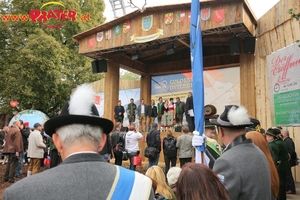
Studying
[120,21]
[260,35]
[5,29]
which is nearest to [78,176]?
[260,35]

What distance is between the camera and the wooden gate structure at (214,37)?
10172 millimetres

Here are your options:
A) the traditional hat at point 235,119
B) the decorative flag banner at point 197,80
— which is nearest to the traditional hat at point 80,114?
the traditional hat at point 235,119

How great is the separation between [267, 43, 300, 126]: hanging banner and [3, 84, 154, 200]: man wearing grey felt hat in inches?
331

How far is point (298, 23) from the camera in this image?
8.75 m

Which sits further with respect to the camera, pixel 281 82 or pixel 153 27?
pixel 153 27

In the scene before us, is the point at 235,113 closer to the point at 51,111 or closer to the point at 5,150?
the point at 5,150

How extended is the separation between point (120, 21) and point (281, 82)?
7.20 metres

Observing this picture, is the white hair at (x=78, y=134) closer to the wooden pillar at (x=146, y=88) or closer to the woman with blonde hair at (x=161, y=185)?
the woman with blonde hair at (x=161, y=185)

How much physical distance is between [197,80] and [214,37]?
10.4m

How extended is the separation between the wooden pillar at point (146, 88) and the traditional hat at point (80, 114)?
15882mm

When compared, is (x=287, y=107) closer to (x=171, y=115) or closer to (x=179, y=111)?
(x=179, y=111)

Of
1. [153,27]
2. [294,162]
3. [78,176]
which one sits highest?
[153,27]

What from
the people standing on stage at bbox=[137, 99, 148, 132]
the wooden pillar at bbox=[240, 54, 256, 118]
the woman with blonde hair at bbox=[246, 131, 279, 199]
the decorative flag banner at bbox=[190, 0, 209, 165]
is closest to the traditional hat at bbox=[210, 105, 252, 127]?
the woman with blonde hair at bbox=[246, 131, 279, 199]

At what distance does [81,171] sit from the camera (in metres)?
1.19
